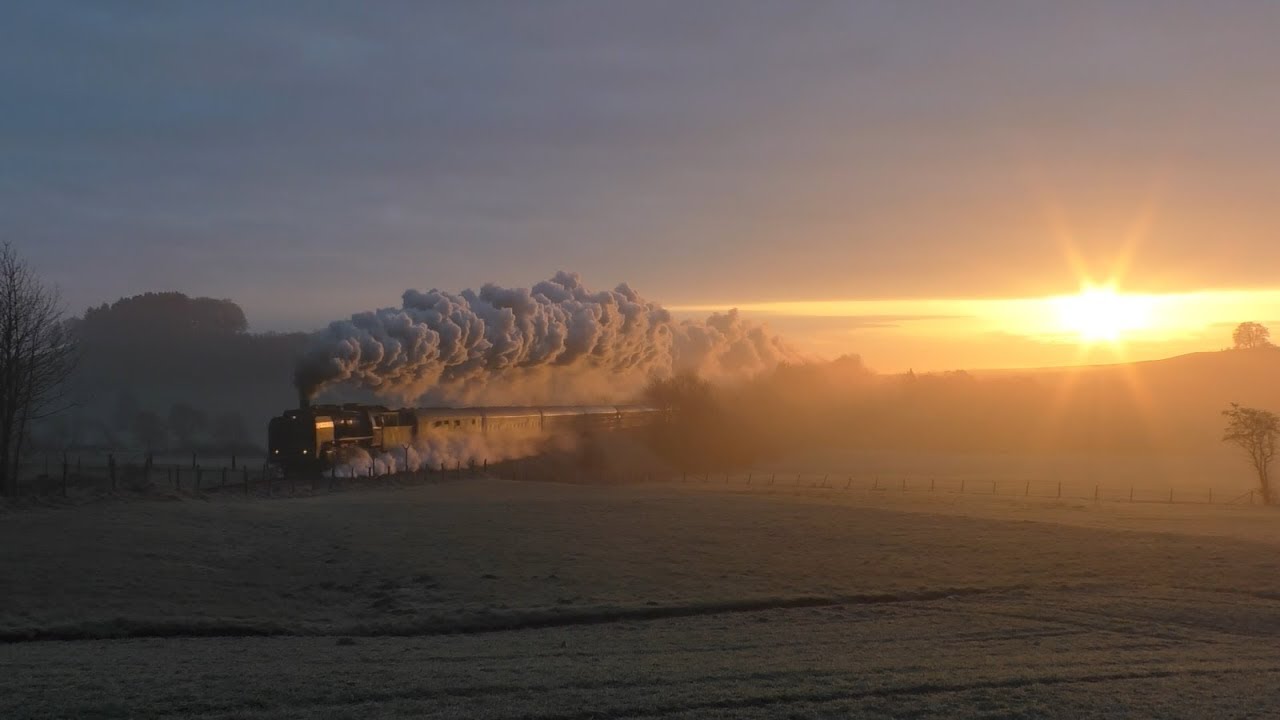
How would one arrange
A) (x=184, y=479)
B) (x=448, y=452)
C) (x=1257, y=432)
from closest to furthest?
(x=184, y=479), (x=1257, y=432), (x=448, y=452)

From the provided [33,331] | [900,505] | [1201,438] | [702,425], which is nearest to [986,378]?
[1201,438]

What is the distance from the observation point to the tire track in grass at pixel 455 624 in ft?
68.3

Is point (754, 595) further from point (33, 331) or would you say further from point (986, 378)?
point (986, 378)

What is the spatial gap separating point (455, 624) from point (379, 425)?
3737 centimetres

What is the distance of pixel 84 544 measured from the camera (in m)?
27.3

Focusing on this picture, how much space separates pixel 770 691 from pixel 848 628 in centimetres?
727

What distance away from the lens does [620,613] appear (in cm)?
2394

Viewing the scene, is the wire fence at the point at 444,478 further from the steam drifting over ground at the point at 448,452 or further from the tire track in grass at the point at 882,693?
the tire track in grass at the point at 882,693

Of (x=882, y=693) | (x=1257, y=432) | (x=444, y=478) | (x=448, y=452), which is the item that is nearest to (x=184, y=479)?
(x=444, y=478)

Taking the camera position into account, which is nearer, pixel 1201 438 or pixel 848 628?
pixel 848 628

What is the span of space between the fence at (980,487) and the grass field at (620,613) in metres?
27.0

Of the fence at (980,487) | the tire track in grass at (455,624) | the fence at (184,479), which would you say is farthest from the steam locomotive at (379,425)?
the tire track in grass at (455,624)

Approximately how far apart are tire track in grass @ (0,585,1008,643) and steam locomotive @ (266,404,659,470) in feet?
102

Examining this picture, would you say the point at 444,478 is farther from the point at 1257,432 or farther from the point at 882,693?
the point at 1257,432
